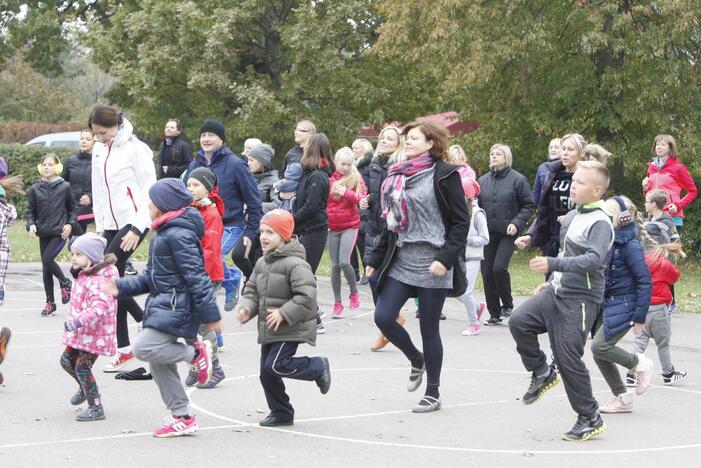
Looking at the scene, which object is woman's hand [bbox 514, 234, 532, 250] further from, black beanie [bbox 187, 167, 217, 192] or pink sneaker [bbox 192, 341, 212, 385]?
pink sneaker [bbox 192, 341, 212, 385]

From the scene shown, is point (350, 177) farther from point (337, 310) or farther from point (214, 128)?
point (214, 128)

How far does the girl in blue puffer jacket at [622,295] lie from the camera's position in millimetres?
8023

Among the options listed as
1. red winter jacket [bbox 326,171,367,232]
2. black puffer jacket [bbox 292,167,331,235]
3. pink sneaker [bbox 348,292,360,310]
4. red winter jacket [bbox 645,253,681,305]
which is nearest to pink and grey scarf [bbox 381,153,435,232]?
red winter jacket [bbox 645,253,681,305]

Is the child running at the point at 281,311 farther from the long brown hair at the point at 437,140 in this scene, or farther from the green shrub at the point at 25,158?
the green shrub at the point at 25,158

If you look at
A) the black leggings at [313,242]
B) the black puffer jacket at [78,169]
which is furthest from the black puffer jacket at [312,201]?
the black puffer jacket at [78,169]

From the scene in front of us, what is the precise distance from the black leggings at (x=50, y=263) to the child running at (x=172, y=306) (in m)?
6.51

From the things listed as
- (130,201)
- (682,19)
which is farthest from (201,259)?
(682,19)

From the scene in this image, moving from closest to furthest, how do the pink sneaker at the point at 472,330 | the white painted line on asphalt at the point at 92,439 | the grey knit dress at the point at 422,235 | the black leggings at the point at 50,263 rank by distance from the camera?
the white painted line on asphalt at the point at 92,439
the grey knit dress at the point at 422,235
the pink sneaker at the point at 472,330
the black leggings at the point at 50,263

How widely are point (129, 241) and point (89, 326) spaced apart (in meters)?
1.50

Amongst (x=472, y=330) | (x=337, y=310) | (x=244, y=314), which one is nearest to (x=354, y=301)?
(x=337, y=310)

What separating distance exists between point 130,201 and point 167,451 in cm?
303

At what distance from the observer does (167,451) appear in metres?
6.93

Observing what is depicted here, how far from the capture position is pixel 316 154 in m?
11.9

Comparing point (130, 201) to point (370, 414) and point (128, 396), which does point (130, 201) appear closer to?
point (128, 396)
